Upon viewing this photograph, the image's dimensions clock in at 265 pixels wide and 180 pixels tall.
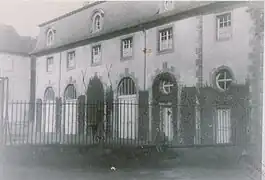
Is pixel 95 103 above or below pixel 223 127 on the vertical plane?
above

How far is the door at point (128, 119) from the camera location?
71.9 inches

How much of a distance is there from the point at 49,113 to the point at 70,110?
0.30 feet

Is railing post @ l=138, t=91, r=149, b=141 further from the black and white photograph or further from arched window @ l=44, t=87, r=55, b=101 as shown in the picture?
arched window @ l=44, t=87, r=55, b=101

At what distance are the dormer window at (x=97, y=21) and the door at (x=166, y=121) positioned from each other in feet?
1.55

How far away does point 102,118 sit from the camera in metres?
1.83

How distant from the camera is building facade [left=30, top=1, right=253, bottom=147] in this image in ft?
5.92

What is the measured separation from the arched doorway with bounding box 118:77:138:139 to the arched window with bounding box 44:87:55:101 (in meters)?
0.30

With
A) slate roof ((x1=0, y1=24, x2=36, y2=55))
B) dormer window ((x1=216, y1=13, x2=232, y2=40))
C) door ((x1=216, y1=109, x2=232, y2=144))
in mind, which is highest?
dormer window ((x1=216, y1=13, x2=232, y2=40))

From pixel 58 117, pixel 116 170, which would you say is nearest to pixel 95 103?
pixel 58 117

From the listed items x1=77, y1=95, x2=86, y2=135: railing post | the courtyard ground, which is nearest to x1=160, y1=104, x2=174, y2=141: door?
the courtyard ground

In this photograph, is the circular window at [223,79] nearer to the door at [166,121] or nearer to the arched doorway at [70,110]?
the door at [166,121]

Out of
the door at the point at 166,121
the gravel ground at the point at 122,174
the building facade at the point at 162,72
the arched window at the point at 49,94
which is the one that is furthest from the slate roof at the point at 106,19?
the gravel ground at the point at 122,174

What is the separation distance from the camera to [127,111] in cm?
183

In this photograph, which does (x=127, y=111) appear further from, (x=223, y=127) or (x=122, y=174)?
(x=223, y=127)
